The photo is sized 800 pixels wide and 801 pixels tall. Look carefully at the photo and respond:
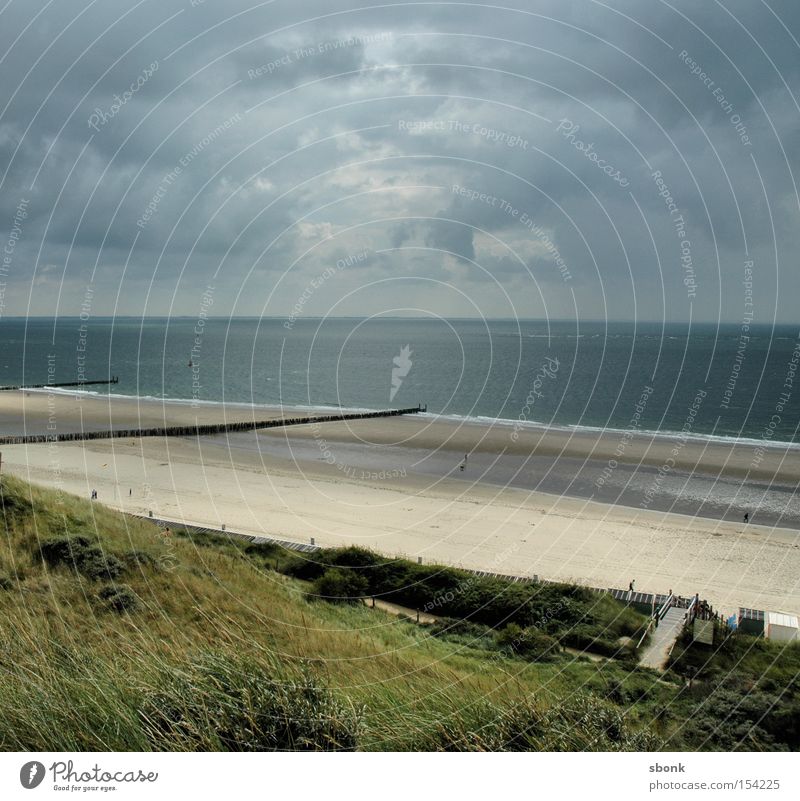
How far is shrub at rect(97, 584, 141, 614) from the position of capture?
9.63 m

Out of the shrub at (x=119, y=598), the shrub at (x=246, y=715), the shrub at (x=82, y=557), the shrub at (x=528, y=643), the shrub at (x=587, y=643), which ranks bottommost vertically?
the shrub at (x=587, y=643)

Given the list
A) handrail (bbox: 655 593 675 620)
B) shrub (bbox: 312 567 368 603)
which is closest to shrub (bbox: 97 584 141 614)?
shrub (bbox: 312 567 368 603)

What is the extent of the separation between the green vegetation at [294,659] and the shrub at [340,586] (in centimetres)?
7

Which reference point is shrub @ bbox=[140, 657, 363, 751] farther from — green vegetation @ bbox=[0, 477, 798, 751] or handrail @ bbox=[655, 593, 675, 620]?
handrail @ bbox=[655, 593, 675, 620]

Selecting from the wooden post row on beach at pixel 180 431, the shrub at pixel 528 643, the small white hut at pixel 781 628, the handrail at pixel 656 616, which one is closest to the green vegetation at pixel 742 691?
the small white hut at pixel 781 628

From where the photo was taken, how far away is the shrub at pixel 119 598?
963 cm

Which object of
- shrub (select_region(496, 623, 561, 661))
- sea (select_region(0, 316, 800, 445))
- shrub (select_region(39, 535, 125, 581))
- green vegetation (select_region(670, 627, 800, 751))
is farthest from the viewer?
sea (select_region(0, 316, 800, 445))

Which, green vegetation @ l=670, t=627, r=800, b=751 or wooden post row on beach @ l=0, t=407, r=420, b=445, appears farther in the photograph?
wooden post row on beach @ l=0, t=407, r=420, b=445

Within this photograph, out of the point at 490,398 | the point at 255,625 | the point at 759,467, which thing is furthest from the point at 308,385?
the point at 255,625

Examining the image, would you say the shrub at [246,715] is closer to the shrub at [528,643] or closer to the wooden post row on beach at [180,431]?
the shrub at [528,643]

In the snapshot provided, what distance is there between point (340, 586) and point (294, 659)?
1074 cm

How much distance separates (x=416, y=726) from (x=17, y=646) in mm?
3598

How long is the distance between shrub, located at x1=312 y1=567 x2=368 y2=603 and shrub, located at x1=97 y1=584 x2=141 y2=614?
602cm
